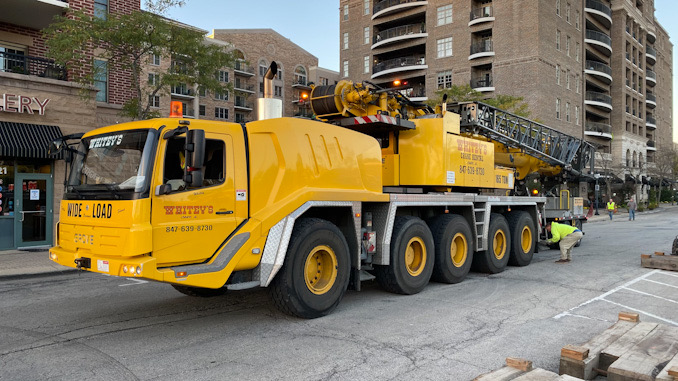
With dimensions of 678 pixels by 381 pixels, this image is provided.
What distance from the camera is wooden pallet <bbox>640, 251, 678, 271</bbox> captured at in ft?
35.1

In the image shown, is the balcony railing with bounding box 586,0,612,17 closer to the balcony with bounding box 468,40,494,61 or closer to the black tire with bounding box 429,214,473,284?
the balcony with bounding box 468,40,494,61

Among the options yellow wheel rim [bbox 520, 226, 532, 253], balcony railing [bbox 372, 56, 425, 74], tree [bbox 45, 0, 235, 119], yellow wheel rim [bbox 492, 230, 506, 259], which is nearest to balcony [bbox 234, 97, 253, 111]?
balcony railing [bbox 372, 56, 425, 74]

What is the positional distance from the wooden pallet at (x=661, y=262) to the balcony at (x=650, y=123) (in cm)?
6904

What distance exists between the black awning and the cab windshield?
838 cm

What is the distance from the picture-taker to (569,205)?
593 inches

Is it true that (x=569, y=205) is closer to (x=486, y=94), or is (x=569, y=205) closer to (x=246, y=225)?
(x=246, y=225)

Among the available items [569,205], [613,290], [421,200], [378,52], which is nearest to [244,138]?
[421,200]

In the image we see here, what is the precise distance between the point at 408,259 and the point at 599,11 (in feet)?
186

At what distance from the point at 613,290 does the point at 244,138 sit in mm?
6877

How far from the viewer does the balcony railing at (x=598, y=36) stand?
53094mm

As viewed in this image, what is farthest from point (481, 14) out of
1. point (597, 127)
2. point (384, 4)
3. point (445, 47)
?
point (597, 127)

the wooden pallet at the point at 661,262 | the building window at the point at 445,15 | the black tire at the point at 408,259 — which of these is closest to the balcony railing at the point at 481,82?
the building window at the point at 445,15

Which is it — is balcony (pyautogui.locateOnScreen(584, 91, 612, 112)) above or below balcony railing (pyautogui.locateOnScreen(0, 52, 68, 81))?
above

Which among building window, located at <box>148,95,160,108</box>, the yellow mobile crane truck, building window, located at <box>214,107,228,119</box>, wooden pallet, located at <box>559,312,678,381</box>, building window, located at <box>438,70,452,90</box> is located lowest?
wooden pallet, located at <box>559,312,678,381</box>
